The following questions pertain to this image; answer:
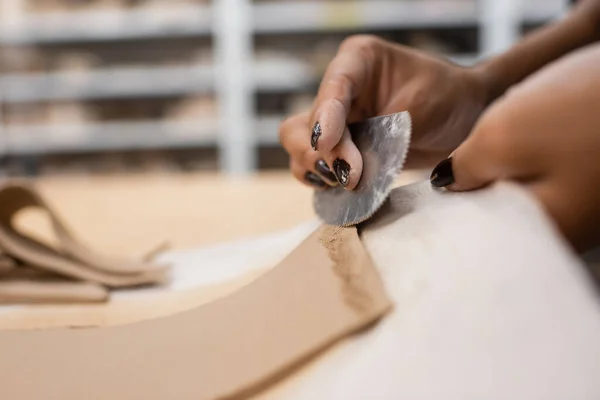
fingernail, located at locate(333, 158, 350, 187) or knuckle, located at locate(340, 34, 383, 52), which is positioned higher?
knuckle, located at locate(340, 34, 383, 52)

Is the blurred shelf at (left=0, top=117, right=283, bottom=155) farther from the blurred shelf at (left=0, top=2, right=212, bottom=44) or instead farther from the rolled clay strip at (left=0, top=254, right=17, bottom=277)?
the rolled clay strip at (left=0, top=254, right=17, bottom=277)

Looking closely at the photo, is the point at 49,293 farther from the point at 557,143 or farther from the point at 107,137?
the point at 107,137

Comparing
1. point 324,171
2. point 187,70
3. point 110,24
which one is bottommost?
point 324,171

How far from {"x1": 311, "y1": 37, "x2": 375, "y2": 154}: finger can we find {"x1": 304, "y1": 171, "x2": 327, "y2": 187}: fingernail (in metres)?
0.03

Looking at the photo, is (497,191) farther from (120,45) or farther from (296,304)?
(120,45)

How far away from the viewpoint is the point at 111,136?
1897 mm

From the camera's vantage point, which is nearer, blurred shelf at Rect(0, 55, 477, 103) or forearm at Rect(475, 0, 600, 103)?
forearm at Rect(475, 0, 600, 103)

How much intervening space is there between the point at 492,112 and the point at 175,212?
1.65 feet

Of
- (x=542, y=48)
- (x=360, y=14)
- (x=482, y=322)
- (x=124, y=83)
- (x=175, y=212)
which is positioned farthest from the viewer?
(x=124, y=83)

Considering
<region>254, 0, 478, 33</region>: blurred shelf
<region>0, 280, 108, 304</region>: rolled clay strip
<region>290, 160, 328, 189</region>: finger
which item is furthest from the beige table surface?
<region>254, 0, 478, 33</region>: blurred shelf

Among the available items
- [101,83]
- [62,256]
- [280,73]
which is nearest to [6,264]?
A: [62,256]

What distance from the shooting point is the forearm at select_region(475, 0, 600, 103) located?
35cm

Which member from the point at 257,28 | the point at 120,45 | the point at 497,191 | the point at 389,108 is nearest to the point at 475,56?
the point at 257,28

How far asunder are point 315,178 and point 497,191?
0.15m
